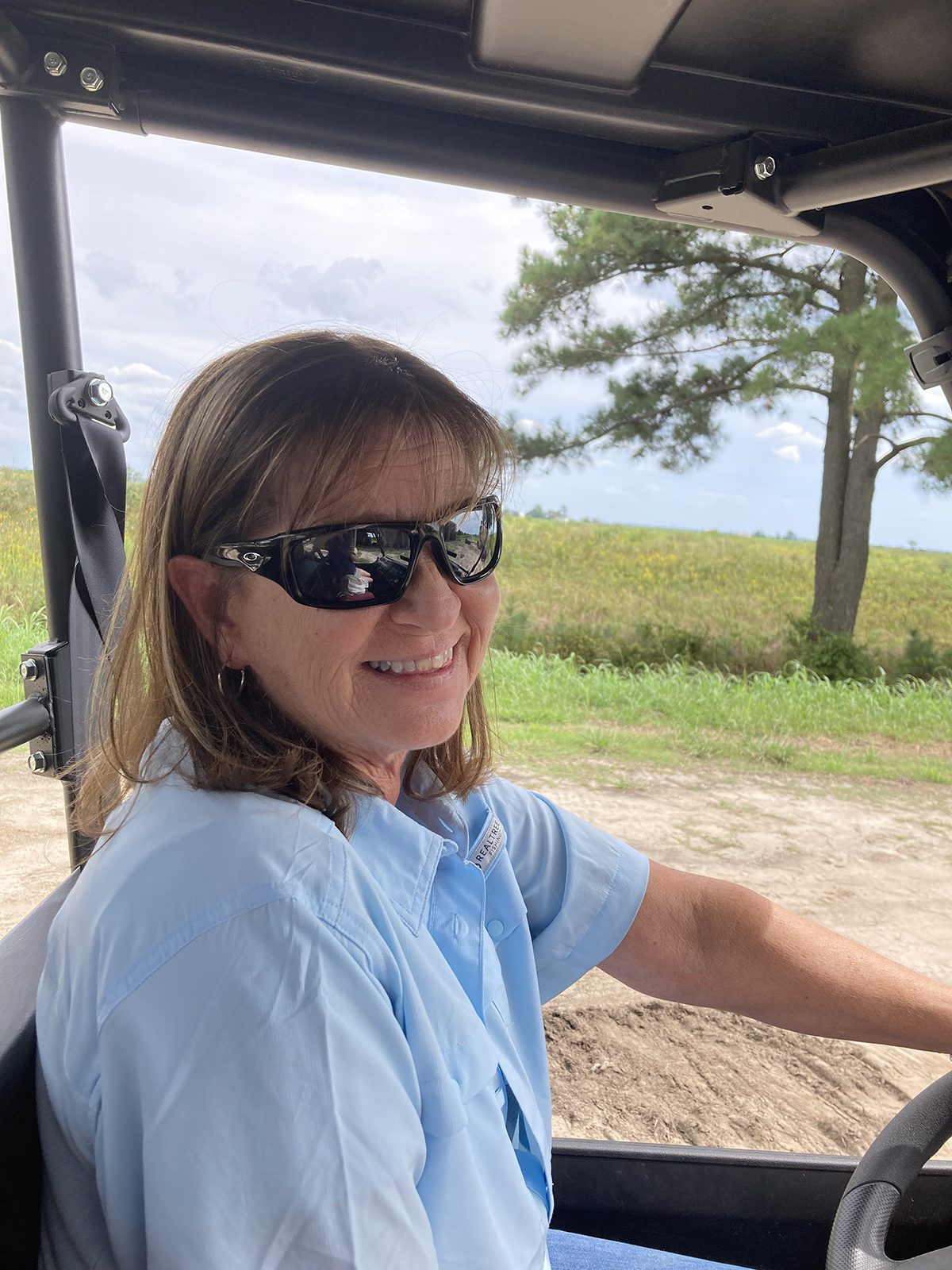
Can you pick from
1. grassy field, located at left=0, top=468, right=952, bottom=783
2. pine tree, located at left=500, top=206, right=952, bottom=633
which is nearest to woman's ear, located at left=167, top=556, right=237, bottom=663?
grassy field, located at left=0, top=468, right=952, bottom=783

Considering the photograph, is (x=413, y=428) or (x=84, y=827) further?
(x=84, y=827)

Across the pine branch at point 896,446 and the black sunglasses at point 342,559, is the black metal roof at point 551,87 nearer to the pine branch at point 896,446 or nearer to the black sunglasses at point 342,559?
the black sunglasses at point 342,559

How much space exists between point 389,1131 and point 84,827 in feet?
1.77

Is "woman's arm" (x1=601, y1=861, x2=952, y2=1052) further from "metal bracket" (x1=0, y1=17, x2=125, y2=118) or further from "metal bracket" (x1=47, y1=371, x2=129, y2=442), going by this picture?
"metal bracket" (x1=0, y1=17, x2=125, y2=118)

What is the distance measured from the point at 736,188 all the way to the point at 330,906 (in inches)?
30.9

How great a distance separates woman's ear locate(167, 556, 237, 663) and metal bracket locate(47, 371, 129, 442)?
0.32 meters

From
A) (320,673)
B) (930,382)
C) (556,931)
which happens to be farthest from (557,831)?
(930,382)

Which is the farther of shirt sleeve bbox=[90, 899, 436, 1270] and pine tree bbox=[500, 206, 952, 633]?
pine tree bbox=[500, 206, 952, 633]

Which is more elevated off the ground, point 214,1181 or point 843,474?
point 843,474

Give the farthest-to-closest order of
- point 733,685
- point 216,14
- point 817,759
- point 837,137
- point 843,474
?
Result: point 843,474
point 733,685
point 817,759
point 837,137
point 216,14

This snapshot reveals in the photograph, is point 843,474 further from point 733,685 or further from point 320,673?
point 320,673

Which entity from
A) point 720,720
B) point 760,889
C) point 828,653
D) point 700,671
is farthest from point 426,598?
point 828,653

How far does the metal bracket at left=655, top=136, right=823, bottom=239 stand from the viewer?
40.9 inches

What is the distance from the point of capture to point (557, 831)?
3.90 feet
